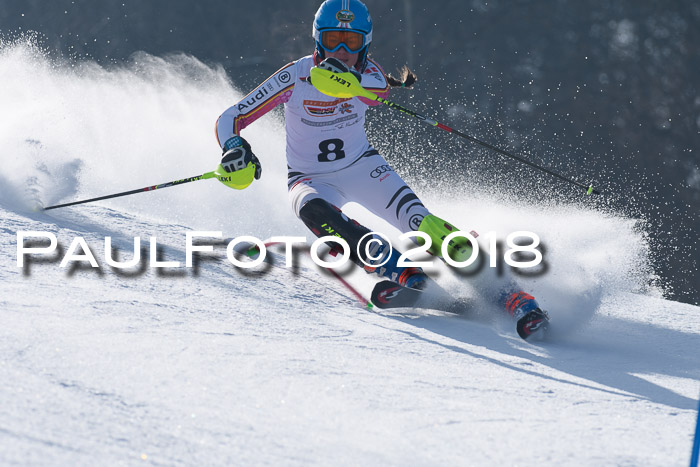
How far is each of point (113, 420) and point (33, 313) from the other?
869 millimetres

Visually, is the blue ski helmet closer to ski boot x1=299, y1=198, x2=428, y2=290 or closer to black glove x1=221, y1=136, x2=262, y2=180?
black glove x1=221, y1=136, x2=262, y2=180

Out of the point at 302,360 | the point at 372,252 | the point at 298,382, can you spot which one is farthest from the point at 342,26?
the point at 298,382

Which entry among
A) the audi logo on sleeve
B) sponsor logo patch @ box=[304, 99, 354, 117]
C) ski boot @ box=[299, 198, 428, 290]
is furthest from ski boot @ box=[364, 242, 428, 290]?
sponsor logo patch @ box=[304, 99, 354, 117]

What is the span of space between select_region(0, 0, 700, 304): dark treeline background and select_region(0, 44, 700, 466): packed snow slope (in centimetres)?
1609

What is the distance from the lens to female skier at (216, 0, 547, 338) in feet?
9.85

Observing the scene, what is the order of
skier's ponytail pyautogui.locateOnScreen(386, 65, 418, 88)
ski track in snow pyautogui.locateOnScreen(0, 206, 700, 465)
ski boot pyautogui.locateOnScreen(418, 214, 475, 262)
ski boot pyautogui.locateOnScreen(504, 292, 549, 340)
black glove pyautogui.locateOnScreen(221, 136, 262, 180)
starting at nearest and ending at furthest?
ski track in snow pyautogui.locateOnScreen(0, 206, 700, 465) < ski boot pyautogui.locateOnScreen(504, 292, 549, 340) < ski boot pyautogui.locateOnScreen(418, 214, 475, 262) < black glove pyautogui.locateOnScreen(221, 136, 262, 180) < skier's ponytail pyautogui.locateOnScreen(386, 65, 418, 88)

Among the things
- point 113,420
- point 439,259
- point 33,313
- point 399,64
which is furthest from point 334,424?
point 399,64

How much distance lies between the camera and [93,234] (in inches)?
140

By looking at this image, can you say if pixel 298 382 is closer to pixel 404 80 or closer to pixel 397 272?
pixel 397 272

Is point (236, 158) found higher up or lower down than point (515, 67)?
lower down

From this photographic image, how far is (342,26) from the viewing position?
3.24m

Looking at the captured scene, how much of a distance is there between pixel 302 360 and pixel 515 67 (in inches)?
791

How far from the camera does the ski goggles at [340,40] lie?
10.8 feet

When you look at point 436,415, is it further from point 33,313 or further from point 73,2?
point 73,2
